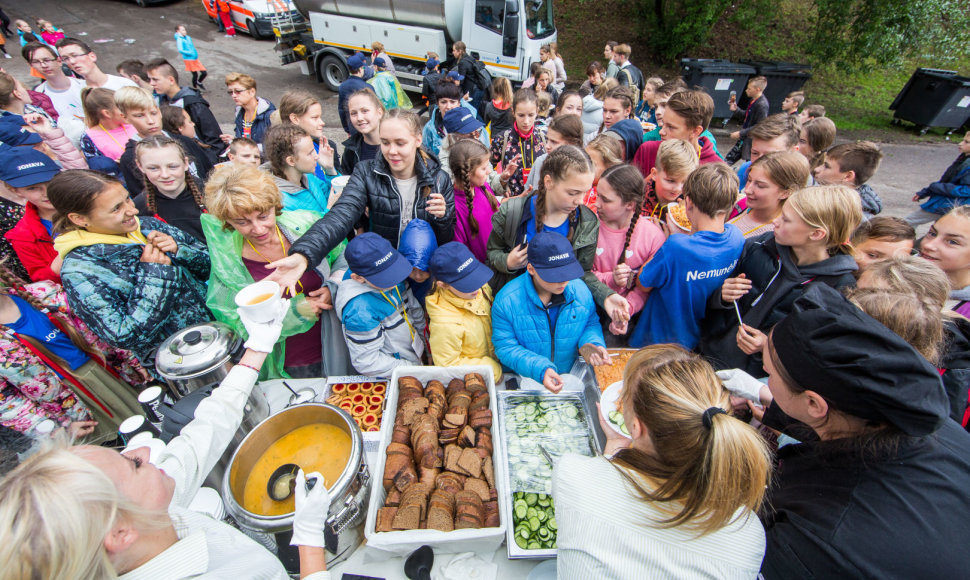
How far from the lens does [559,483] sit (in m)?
1.38

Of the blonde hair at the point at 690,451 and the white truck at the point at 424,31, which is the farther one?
the white truck at the point at 424,31

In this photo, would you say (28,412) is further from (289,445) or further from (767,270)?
(767,270)

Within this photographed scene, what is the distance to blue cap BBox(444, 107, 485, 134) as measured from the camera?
192 inches

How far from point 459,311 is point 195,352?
1.42 metres

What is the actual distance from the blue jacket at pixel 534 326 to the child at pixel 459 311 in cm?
13

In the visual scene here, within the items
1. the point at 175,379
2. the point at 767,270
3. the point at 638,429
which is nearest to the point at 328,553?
the point at 175,379

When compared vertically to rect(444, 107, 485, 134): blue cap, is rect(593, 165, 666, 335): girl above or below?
below

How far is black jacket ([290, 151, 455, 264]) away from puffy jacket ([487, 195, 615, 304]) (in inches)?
15.5

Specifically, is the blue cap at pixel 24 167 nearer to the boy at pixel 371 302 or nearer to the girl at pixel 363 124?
the girl at pixel 363 124

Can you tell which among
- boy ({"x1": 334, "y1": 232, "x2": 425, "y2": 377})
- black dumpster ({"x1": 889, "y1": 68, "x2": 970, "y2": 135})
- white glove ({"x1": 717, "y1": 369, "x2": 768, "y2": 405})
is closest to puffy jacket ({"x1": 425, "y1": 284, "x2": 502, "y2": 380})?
boy ({"x1": 334, "y1": 232, "x2": 425, "y2": 377})

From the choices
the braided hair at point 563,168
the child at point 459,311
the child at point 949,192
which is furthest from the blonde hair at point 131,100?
the child at point 949,192

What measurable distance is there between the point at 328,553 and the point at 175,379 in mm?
1077

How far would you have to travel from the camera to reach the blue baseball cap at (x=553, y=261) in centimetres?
236

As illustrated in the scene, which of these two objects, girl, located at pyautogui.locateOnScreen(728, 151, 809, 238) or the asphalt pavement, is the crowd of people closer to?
girl, located at pyautogui.locateOnScreen(728, 151, 809, 238)
